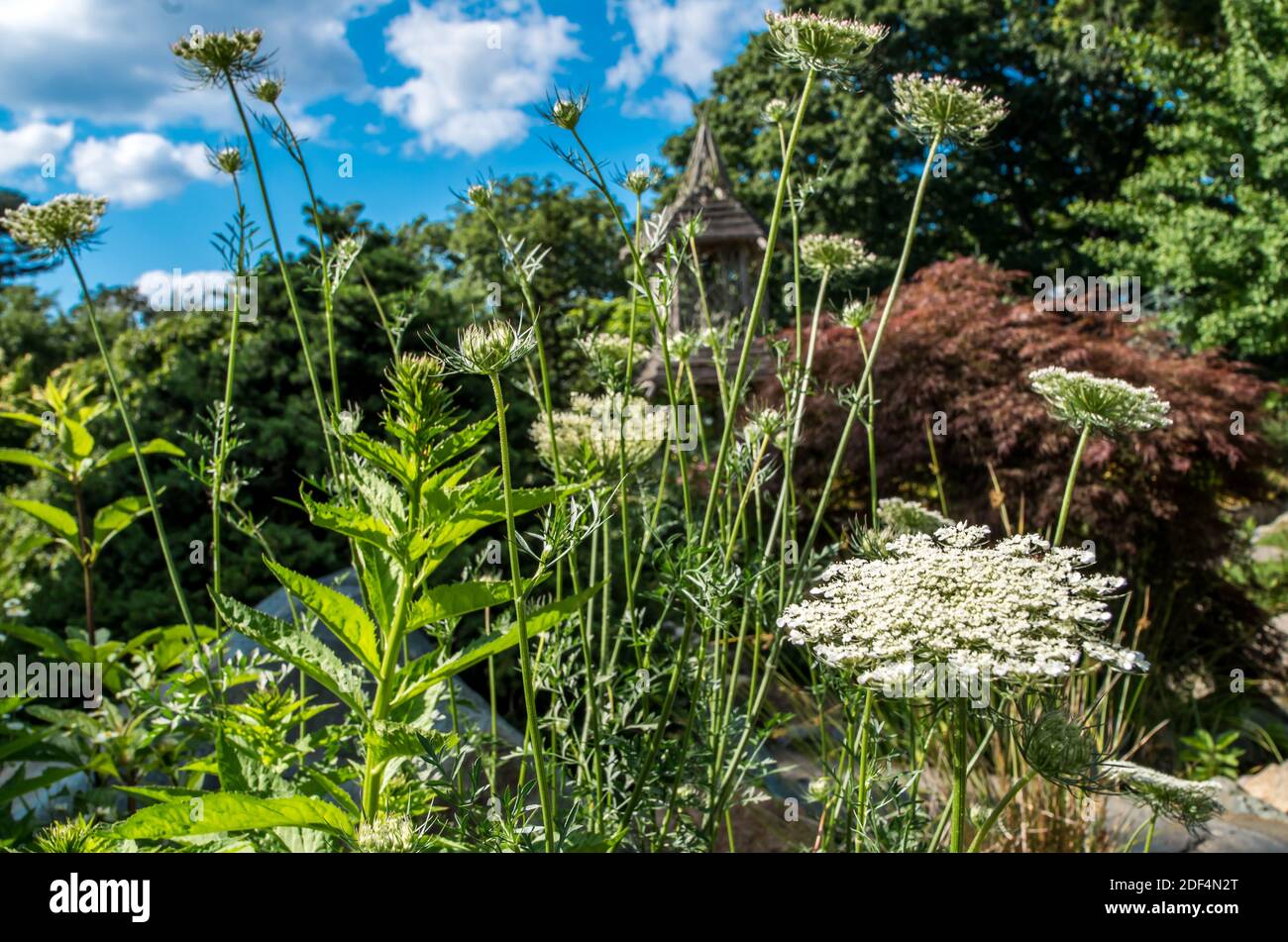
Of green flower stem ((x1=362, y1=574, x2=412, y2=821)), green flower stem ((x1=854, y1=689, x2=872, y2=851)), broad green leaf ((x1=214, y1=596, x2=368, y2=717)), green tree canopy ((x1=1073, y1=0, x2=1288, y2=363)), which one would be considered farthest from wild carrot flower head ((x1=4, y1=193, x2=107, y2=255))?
green tree canopy ((x1=1073, y1=0, x2=1288, y2=363))

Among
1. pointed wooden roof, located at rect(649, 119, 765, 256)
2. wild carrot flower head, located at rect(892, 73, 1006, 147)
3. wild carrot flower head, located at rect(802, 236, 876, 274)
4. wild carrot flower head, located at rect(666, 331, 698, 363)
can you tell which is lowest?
wild carrot flower head, located at rect(666, 331, 698, 363)

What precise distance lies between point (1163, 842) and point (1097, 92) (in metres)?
16.3

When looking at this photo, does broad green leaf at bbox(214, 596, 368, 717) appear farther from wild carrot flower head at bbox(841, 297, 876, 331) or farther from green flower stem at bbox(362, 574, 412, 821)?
wild carrot flower head at bbox(841, 297, 876, 331)

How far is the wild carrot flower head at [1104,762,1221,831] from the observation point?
161cm

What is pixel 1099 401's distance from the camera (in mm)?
1736

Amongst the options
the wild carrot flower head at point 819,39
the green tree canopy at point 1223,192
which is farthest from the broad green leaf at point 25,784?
the green tree canopy at point 1223,192

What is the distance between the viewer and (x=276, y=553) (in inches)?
189

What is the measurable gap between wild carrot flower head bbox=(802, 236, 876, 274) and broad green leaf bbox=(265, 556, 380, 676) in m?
1.28

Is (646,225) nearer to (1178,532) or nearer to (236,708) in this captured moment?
(236,708)

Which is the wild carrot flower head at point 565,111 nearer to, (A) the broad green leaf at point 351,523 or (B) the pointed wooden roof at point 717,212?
(A) the broad green leaf at point 351,523

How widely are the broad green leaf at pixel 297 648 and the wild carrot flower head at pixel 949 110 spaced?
1431 millimetres

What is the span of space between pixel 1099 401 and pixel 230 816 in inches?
62.4

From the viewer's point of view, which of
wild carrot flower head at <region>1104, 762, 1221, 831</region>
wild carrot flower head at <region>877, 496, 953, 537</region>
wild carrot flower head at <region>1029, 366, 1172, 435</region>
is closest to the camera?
wild carrot flower head at <region>1104, 762, 1221, 831</region>
